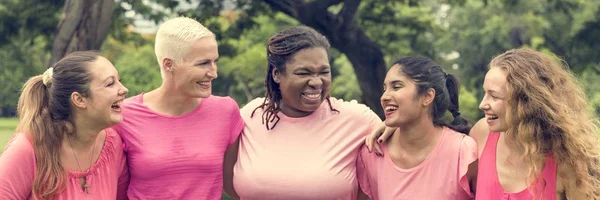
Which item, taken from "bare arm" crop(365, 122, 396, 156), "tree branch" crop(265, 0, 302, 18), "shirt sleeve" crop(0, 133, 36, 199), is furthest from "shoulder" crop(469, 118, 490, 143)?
"tree branch" crop(265, 0, 302, 18)

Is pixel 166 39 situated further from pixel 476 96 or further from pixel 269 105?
pixel 476 96

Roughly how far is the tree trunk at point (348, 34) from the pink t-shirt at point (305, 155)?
11562 mm

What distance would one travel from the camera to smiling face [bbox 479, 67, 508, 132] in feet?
14.1

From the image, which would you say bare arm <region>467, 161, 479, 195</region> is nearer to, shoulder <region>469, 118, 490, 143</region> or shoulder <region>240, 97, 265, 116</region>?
shoulder <region>469, 118, 490, 143</region>

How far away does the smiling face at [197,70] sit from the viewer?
4.51 m

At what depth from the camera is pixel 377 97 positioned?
17.0 m

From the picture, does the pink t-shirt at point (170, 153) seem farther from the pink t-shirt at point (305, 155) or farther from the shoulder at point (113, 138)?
the pink t-shirt at point (305, 155)

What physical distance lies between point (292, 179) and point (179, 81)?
0.75 meters

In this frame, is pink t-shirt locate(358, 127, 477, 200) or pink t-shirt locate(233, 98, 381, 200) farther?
pink t-shirt locate(233, 98, 381, 200)

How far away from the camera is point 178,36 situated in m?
4.51

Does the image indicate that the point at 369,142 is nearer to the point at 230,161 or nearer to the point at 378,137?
the point at 378,137

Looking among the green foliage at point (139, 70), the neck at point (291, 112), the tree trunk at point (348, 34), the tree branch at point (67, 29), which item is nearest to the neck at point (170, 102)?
the neck at point (291, 112)

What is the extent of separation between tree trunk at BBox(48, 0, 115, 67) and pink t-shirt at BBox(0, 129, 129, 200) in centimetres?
541

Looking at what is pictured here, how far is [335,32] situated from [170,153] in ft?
40.4
